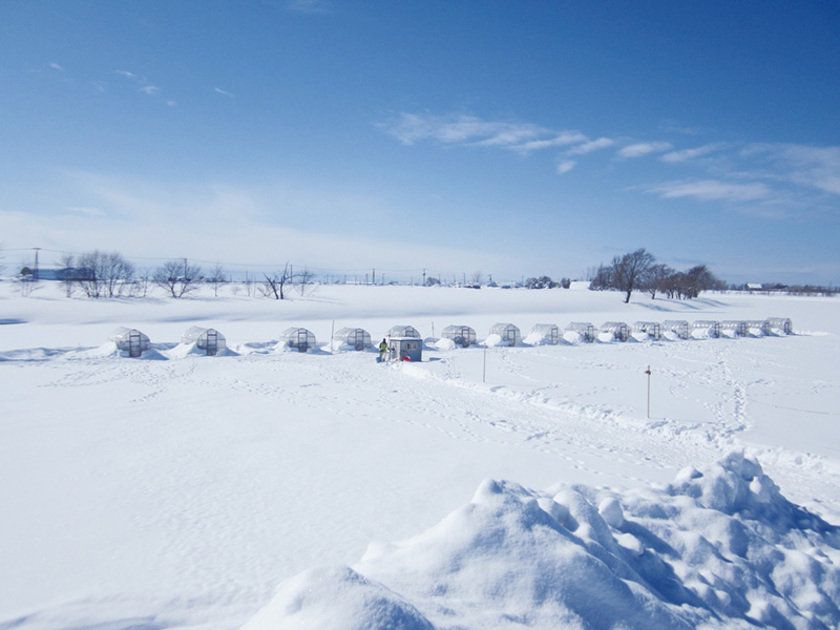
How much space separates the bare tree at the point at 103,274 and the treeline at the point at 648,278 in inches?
2697

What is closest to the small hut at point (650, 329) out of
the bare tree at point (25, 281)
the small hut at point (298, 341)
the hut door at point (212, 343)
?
the small hut at point (298, 341)

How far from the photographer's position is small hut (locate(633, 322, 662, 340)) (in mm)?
39250

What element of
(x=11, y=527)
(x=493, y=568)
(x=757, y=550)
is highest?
(x=493, y=568)

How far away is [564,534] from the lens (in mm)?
5184

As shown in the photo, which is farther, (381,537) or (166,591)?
(381,537)

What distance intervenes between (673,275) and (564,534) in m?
96.7

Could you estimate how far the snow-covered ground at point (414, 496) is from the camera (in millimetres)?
4625

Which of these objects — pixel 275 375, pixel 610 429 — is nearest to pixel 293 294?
pixel 275 375

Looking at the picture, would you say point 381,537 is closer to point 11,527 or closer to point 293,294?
point 11,527

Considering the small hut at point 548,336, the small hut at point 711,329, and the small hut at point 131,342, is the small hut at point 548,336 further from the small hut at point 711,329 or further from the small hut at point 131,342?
the small hut at point 131,342

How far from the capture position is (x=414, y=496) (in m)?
8.77

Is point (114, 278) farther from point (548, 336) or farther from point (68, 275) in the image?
point (548, 336)

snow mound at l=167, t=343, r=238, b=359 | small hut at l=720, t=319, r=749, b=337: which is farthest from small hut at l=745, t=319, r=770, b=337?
snow mound at l=167, t=343, r=238, b=359

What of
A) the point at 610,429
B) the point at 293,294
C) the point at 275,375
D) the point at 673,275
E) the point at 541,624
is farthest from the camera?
the point at 673,275
